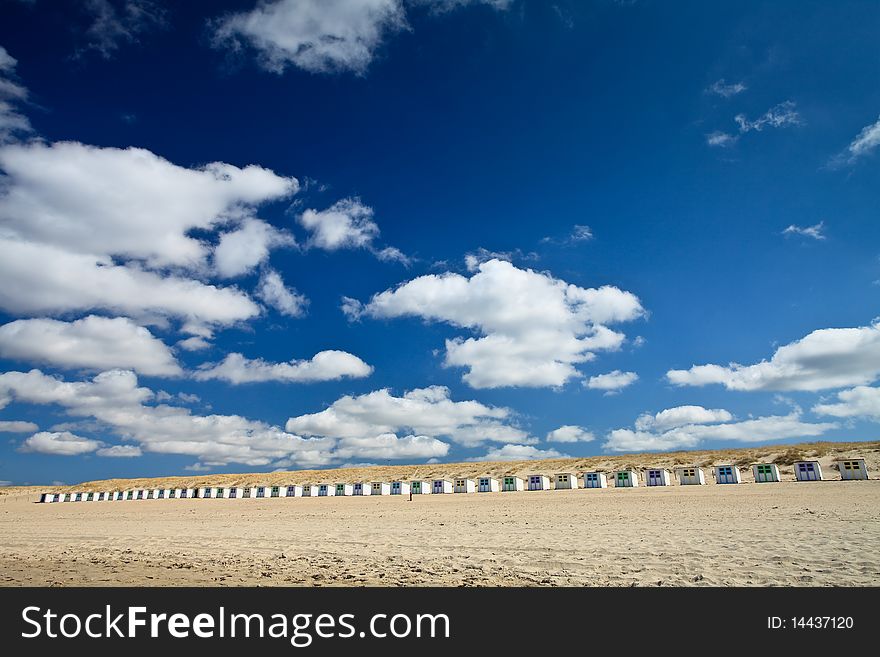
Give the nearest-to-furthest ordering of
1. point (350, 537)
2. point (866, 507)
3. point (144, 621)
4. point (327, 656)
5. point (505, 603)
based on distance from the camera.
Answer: point (327, 656)
point (144, 621)
point (505, 603)
point (350, 537)
point (866, 507)

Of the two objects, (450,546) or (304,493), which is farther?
(304,493)

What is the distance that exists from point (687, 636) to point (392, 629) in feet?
16.5

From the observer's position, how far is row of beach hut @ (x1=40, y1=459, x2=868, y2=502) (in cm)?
5150

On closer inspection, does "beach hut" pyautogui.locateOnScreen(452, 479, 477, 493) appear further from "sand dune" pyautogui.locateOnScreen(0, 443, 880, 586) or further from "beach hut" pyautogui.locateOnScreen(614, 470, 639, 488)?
"sand dune" pyautogui.locateOnScreen(0, 443, 880, 586)

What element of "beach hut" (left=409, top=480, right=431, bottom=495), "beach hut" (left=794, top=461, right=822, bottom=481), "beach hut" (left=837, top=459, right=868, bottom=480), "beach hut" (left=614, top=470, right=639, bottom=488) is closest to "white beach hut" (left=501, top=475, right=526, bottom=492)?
"beach hut" (left=409, top=480, right=431, bottom=495)

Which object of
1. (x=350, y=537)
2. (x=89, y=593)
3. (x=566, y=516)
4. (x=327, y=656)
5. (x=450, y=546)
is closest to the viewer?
(x=327, y=656)

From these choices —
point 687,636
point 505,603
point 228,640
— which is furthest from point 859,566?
point 228,640

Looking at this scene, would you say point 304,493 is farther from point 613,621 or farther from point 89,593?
point 613,621

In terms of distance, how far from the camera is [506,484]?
6631 centimetres

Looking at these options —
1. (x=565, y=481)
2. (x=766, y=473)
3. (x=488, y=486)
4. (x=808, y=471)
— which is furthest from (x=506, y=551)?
(x=488, y=486)

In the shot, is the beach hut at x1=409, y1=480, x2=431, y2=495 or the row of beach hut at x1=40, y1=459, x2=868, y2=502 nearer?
the row of beach hut at x1=40, y1=459, x2=868, y2=502

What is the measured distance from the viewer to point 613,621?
29.8 feet

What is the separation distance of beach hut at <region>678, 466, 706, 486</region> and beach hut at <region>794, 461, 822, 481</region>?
8.81 m

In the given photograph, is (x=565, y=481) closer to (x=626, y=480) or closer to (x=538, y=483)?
(x=538, y=483)
